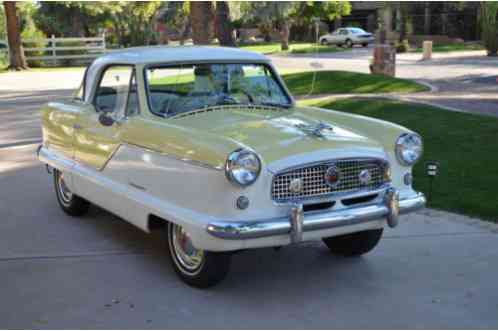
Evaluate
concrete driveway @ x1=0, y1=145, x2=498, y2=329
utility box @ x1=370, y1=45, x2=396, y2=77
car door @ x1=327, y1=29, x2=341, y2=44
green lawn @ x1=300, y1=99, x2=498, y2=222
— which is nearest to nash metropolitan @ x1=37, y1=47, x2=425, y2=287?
concrete driveway @ x1=0, y1=145, x2=498, y2=329

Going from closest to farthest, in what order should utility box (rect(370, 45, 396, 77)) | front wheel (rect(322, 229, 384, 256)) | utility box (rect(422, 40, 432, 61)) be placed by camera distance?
1. front wheel (rect(322, 229, 384, 256))
2. utility box (rect(370, 45, 396, 77))
3. utility box (rect(422, 40, 432, 61))

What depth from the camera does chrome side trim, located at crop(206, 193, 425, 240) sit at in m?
4.21

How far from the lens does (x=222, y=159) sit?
4258mm

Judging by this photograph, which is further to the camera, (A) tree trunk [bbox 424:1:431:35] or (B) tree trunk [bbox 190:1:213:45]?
(A) tree trunk [bbox 424:1:431:35]

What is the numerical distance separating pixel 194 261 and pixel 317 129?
1.36 metres

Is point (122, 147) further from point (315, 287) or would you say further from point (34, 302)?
point (315, 287)

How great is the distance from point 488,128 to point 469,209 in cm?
400

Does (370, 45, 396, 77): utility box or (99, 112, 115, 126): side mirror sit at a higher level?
(99, 112, 115, 126): side mirror

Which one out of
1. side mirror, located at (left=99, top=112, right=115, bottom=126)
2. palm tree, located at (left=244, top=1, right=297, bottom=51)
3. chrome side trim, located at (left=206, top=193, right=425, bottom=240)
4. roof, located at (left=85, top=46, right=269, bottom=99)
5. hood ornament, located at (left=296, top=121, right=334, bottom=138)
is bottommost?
chrome side trim, located at (left=206, top=193, right=425, bottom=240)

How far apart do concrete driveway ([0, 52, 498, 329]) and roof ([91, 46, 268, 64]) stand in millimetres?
1626

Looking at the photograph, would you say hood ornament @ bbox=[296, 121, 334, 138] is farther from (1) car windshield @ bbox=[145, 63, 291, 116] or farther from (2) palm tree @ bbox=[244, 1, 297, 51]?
(2) palm tree @ bbox=[244, 1, 297, 51]

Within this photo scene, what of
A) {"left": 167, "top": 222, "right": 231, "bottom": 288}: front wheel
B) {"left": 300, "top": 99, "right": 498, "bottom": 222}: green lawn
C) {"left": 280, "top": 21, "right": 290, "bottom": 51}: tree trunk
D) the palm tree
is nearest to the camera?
{"left": 167, "top": 222, "right": 231, "bottom": 288}: front wheel

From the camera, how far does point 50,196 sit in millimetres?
7668

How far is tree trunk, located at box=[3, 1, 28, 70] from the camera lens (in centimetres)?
3167
